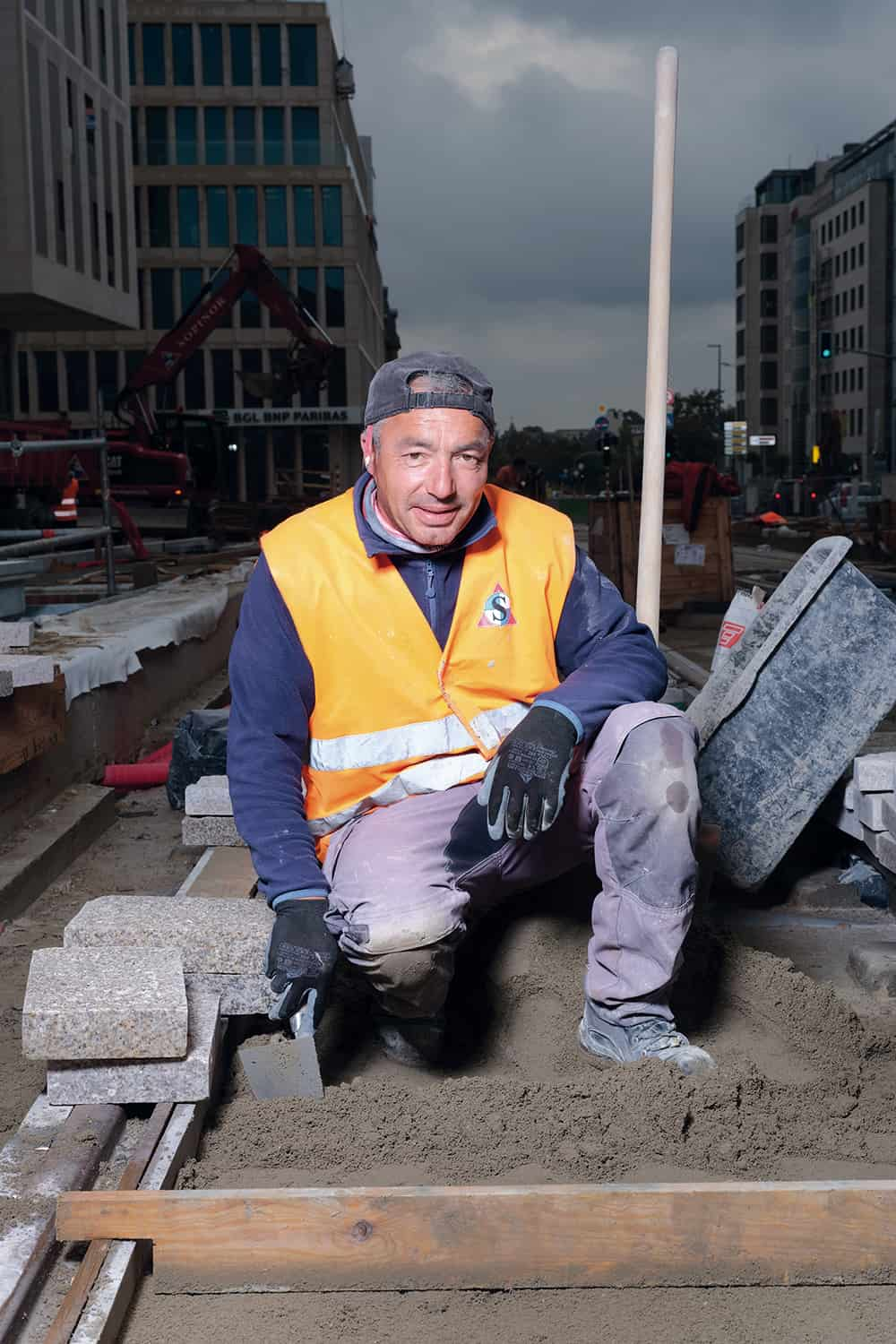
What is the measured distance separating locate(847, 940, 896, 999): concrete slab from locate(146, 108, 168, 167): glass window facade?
6380 cm

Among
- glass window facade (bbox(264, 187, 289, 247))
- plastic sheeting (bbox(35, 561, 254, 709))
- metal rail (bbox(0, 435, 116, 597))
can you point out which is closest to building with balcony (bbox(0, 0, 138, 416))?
plastic sheeting (bbox(35, 561, 254, 709))

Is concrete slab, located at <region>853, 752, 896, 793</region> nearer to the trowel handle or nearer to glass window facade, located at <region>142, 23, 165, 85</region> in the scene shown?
the trowel handle

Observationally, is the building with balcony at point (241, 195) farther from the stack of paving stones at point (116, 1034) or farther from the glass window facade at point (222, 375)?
the stack of paving stones at point (116, 1034)

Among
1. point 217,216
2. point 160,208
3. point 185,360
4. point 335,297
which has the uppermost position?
point 160,208

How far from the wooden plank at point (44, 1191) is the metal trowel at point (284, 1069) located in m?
0.30

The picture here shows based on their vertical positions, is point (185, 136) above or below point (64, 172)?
above

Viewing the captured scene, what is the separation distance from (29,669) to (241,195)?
60488 millimetres

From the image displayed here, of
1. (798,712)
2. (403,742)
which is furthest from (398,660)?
(798,712)

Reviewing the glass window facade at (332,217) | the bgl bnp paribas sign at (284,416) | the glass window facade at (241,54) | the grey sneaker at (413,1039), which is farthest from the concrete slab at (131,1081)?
A: the glass window facade at (241,54)

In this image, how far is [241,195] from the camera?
6144cm

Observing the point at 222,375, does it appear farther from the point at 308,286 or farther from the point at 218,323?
the point at 218,323

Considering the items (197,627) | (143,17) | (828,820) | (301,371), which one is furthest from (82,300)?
(143,17)

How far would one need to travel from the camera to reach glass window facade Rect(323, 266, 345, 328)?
6191 cm

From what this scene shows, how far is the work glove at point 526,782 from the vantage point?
120 inches
